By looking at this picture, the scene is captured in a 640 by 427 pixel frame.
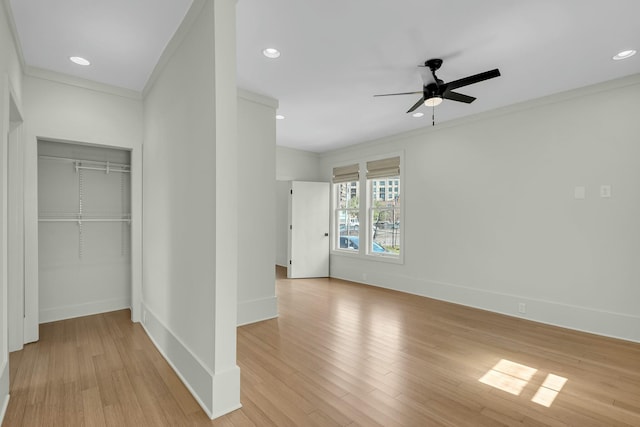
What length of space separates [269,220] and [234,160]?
2.03 m

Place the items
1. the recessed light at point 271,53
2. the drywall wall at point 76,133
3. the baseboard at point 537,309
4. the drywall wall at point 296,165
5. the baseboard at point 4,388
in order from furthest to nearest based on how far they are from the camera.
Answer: the drywall wall at point 296,165, the baseboard at point 537,309, the drywall wall at point 76,133, the recessed light at point 271,53, the baseboard at point 4,388

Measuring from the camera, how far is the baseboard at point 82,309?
358 cm

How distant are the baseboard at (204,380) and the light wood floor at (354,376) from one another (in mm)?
58

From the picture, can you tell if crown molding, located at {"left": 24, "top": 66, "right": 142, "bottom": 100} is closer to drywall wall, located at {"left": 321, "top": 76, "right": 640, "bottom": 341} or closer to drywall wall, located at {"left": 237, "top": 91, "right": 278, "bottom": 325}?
drywall wall, located at {"left": 237, "top": 91, "right": 278, "bottom": 325}

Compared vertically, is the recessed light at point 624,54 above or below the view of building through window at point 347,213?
above

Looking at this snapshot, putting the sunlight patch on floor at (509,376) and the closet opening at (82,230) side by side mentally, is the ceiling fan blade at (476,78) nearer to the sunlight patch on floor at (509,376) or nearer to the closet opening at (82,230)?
the sunlight patch on floor at (509,376)

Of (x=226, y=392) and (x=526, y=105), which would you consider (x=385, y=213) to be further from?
(x=226, y=392)

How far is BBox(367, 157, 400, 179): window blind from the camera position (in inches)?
219

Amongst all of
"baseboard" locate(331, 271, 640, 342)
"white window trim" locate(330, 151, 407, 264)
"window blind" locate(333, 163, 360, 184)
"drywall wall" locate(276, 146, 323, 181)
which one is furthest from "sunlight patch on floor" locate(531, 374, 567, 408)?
"drywall wall" locate(276, 146, 323, 181)

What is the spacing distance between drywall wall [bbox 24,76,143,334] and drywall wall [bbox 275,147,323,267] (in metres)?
3.05

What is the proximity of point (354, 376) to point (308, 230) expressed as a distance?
13.5 ft

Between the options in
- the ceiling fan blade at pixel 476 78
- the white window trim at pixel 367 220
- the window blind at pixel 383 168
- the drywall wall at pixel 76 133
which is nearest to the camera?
the ceiling fan blade at pixel 476 78

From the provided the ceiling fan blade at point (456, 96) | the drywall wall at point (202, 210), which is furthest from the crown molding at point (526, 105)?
the drywall wall at point (202, 210)

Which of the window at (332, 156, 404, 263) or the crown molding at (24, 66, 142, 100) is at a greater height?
the crown molding at (24, 66, 142, 100)
